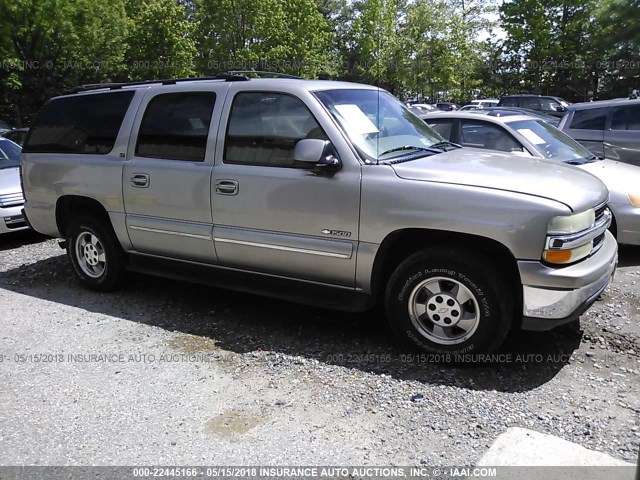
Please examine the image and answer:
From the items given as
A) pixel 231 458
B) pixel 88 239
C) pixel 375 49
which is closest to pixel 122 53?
pixel 375 49

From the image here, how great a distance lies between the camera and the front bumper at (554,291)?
3.45 meters

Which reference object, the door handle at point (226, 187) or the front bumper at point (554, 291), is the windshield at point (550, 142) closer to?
the front bumper at point (554, 291)

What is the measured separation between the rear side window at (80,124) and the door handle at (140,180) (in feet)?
1.56

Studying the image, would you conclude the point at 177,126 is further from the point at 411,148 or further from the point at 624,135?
the point at 624,135

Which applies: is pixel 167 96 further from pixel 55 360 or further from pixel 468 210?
pixel 468 210

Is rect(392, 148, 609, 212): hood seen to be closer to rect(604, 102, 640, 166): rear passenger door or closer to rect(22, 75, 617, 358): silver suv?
rect(22, 75, 617, 358): silver suv

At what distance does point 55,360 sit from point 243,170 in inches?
79.5

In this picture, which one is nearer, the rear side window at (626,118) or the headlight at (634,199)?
the headlight at (634,199)

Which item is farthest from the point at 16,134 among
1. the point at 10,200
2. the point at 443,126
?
the point at 443,126

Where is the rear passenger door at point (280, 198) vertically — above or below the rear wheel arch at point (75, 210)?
above

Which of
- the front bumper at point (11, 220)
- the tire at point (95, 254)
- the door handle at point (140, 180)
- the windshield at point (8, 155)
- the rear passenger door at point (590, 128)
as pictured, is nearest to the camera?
the door handle at point (140, 180)

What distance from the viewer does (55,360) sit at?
167 inches

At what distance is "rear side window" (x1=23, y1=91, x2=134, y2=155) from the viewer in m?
5.31

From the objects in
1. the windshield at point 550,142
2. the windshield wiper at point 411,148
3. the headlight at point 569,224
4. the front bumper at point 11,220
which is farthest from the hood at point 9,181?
the headlight at point 569,224
